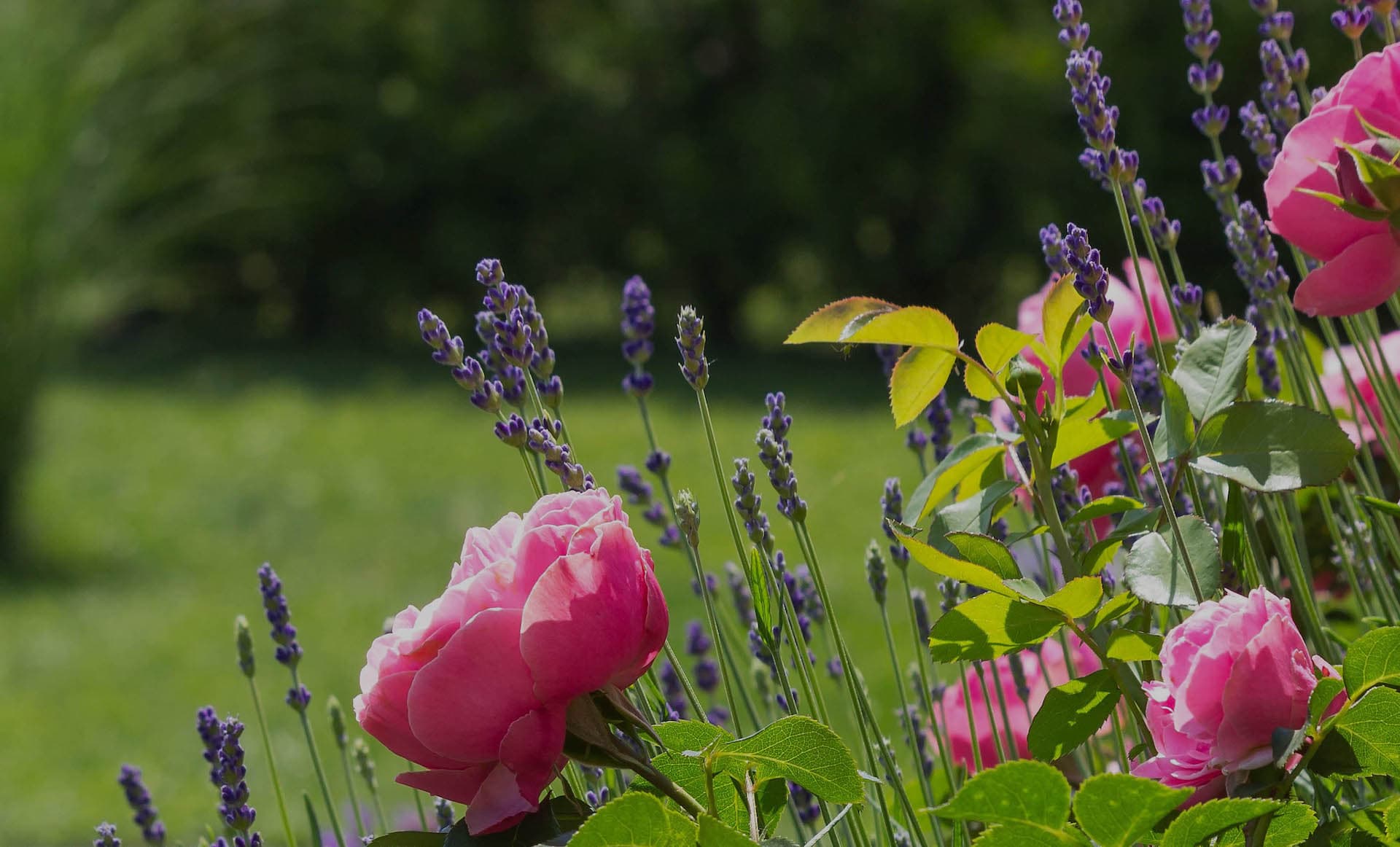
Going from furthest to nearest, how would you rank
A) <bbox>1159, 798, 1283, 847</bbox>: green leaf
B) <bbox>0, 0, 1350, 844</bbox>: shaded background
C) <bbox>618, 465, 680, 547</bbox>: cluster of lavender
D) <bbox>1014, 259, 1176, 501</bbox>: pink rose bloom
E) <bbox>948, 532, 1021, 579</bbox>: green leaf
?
<bbox>0, 0, 1350, 844</bbox>: shaded background
<bbox>618, 465, 680, 547</bbox>: cluster of lavender
<bbox>1014, 259, 1176, 501</bbox>: pink rose bloom
<bbox>948, 532, 1021, 579</bbox>: green leaf
<bbox>1159, 798, 1283, 847</bbox>: green leaf

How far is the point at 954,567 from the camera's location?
0.48 m

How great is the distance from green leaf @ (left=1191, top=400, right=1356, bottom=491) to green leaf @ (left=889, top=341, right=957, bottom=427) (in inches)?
3.7

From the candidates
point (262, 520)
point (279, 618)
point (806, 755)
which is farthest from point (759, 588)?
point (262, 520)

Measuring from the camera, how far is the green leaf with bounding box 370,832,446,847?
489mm

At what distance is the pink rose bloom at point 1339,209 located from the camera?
55 cm

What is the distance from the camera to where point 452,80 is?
8.68m

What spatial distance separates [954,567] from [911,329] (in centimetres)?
8

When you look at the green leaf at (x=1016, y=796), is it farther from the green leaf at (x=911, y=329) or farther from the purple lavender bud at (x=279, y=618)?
the purple lavender bud at (x=279, y=618)

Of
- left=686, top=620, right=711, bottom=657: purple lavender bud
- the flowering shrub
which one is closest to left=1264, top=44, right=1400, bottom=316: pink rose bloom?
the flowering shrub

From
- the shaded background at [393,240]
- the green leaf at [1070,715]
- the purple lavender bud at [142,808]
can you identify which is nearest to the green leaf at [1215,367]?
the green leaf at [1070,715]

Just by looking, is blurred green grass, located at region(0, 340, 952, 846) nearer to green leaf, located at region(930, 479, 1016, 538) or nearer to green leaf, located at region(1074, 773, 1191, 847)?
green leaf, located at region(930, 479, 1016, 538)

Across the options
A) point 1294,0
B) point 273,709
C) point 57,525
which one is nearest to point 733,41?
point 1294,0

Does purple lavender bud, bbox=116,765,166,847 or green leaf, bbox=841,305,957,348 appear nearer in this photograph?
green leaf, bbox=841,305,957,348

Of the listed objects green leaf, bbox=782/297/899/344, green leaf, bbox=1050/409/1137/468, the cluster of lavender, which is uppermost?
the cluster of lavender
